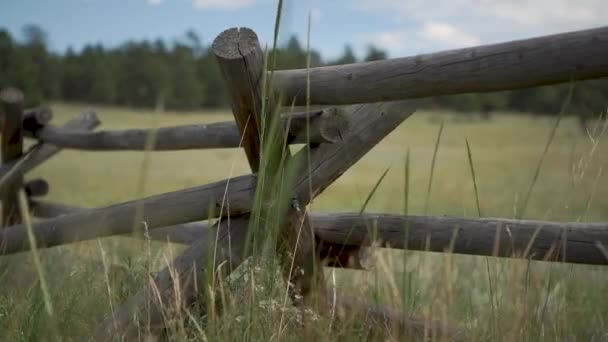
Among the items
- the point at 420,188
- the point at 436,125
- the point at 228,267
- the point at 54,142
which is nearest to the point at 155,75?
the point at 436,125

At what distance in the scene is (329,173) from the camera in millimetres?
2209

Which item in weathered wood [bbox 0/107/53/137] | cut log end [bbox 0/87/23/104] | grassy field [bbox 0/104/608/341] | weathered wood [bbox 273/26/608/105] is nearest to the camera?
A: weathered wood [bbox 273/26/608/105]

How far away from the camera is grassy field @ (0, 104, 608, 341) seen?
5.61ft

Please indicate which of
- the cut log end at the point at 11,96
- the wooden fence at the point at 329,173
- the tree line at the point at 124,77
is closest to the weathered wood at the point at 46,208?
the cut log end at the point at 11,96

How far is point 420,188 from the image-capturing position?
1675cm

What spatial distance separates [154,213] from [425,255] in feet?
3.71

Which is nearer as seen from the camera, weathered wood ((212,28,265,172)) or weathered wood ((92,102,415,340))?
weathered wood ((212,28,265,172))

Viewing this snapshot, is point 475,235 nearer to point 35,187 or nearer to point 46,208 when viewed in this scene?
point 46,208

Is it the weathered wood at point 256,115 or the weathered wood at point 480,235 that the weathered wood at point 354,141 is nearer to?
the weathered wood at point 256,115

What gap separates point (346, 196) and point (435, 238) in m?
13.1

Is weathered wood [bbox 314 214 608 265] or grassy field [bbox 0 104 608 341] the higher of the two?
weathered wood [bbox 314 214 608 265]

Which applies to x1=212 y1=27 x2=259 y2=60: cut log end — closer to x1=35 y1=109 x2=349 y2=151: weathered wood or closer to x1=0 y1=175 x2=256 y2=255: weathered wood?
x1=35 y1=109 x2=349 y2=151: weathered wood

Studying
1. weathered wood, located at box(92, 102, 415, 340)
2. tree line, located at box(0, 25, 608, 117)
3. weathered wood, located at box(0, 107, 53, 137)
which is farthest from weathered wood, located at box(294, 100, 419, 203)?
tree line, located at box(0, 25, 608, 117)

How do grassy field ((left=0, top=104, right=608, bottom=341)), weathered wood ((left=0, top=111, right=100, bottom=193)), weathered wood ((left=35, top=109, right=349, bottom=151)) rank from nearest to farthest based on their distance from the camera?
1. grassy field ((left=0, top=104, right=608, bottom=341))
2. weathered wood ((left=35, top=109, right=349, bottom=151))
3. weathered wood ((left=0, top=111, right=100, bottom=193))
